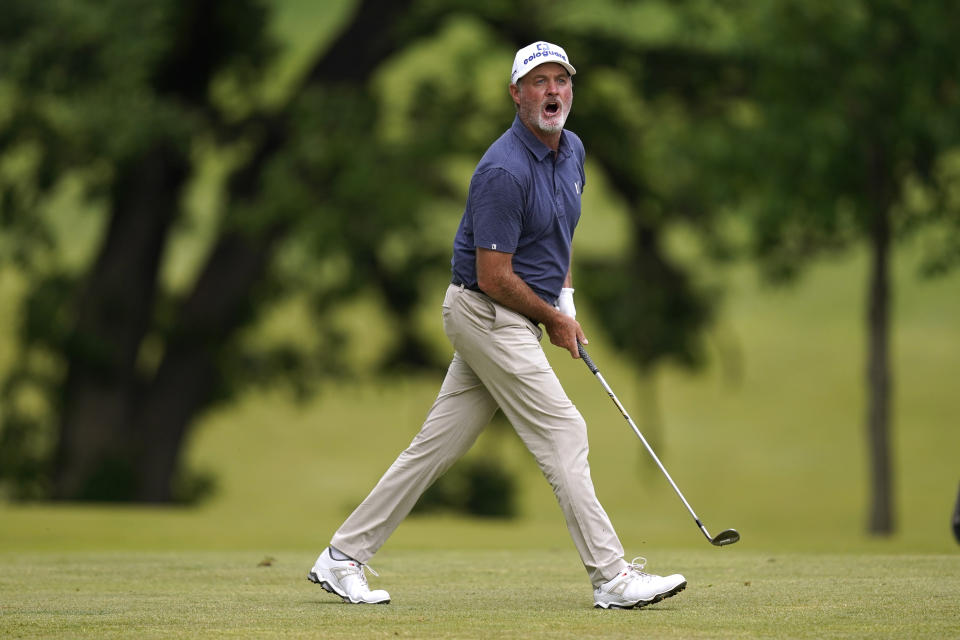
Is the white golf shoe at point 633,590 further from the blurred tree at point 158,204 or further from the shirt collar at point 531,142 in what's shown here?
the blurred tree at point 158,204

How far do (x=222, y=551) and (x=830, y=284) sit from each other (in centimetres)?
6720

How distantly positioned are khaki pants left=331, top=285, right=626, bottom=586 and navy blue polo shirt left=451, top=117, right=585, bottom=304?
20cm

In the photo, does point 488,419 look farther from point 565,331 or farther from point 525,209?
point 525,209

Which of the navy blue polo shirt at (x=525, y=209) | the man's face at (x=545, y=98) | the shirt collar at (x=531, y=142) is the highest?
the man's face at (x=545, y=98)

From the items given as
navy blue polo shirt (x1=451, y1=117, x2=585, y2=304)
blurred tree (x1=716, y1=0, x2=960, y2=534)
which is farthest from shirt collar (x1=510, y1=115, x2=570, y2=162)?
blurred tree (x1=716, y1=0, x2=960, y2=534)

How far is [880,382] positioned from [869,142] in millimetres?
2686

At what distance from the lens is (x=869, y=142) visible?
17141 millimetres

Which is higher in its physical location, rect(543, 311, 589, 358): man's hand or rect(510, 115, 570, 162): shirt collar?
rect(510, 115, 570, 162): shirt collar

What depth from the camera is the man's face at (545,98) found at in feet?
22.1

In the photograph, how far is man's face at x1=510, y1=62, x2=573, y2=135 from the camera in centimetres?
673

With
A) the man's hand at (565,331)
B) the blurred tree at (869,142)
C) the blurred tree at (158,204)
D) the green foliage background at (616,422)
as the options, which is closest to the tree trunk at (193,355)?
the blurred tree at (158,204)

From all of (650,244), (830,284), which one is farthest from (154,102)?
(830,284)

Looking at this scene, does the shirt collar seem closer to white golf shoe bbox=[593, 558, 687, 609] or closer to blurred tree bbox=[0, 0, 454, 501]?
white golf shoe bbox=[593, 558, 687, 609]

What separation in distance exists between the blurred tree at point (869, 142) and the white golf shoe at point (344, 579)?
1103 centimetres
